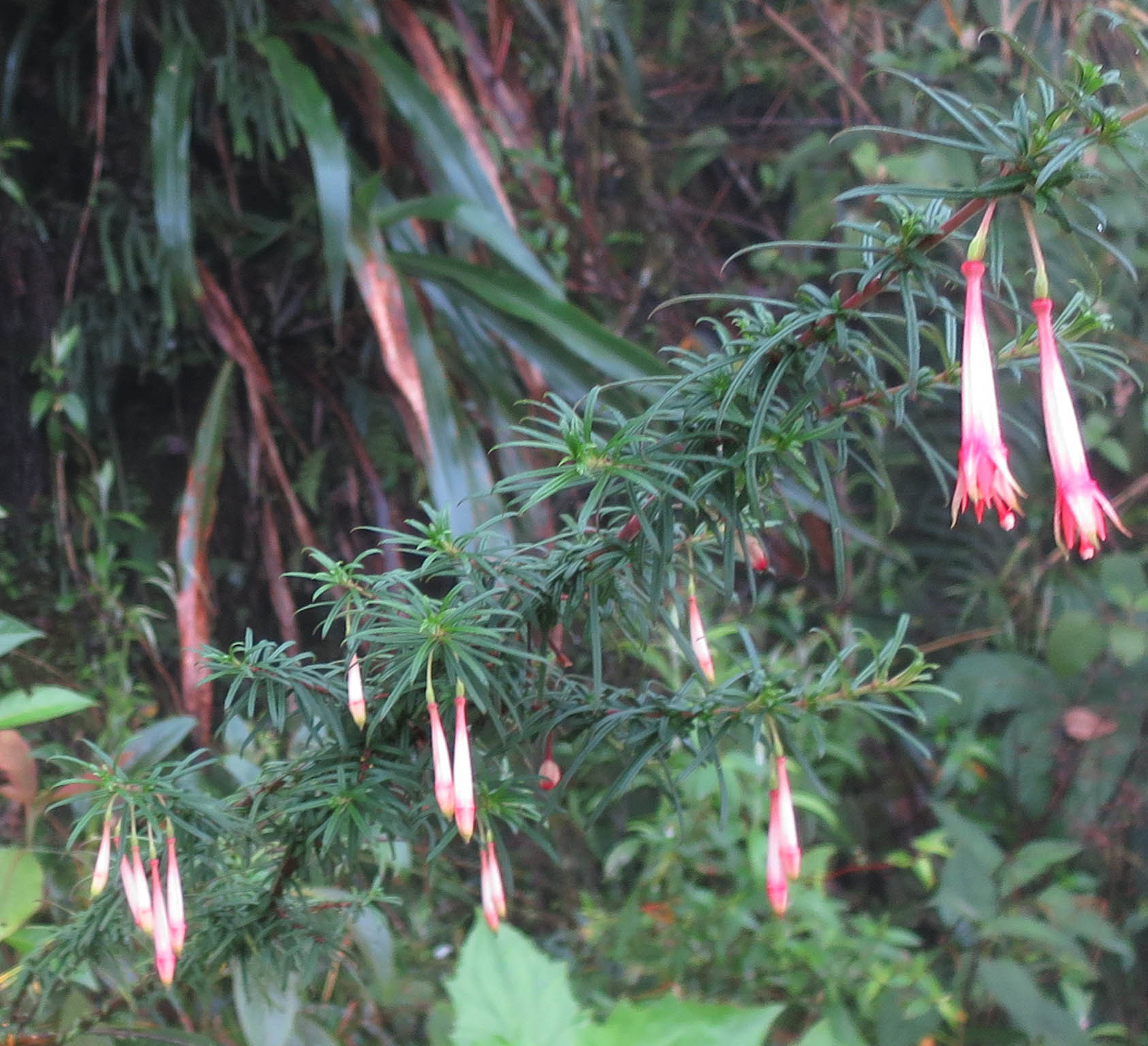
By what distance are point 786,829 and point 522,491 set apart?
0.93ft

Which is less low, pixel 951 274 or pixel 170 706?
pixel 951 274

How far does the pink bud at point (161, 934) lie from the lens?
0.35m

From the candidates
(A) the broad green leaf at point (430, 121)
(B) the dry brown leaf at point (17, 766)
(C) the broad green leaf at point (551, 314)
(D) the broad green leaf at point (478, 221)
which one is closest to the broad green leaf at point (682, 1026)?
(B) the dry brown leaf at point (17, 766)

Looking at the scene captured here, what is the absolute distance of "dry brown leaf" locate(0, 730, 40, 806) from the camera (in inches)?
24.5

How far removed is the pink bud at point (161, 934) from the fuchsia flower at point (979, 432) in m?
0.30

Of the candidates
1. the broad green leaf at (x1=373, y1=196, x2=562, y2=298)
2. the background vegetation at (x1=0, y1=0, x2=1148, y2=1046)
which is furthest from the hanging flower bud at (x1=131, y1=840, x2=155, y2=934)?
the broad green leaf at (x1=373, y1=196, x2=562, y2=298)

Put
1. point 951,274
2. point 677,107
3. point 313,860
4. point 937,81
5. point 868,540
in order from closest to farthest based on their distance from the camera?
1. point 951,274
2. point 313,860
3. point 868,540
4. point 937,81
5. point 677,107

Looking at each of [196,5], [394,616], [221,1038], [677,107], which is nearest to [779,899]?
[394,616]

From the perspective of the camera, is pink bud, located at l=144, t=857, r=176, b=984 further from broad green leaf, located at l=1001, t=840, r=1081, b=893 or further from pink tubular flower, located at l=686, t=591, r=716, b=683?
broad green leaf, located at l=1001, t=840, r=1081, b=893

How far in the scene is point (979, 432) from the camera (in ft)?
0.92

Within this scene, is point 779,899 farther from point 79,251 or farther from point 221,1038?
point 79,251

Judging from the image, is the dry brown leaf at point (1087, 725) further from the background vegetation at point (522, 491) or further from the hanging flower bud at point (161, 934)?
the hanging flower bud at point (161, 934)

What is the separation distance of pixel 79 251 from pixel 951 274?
109 centimetres

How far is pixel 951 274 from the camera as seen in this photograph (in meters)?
0.31
